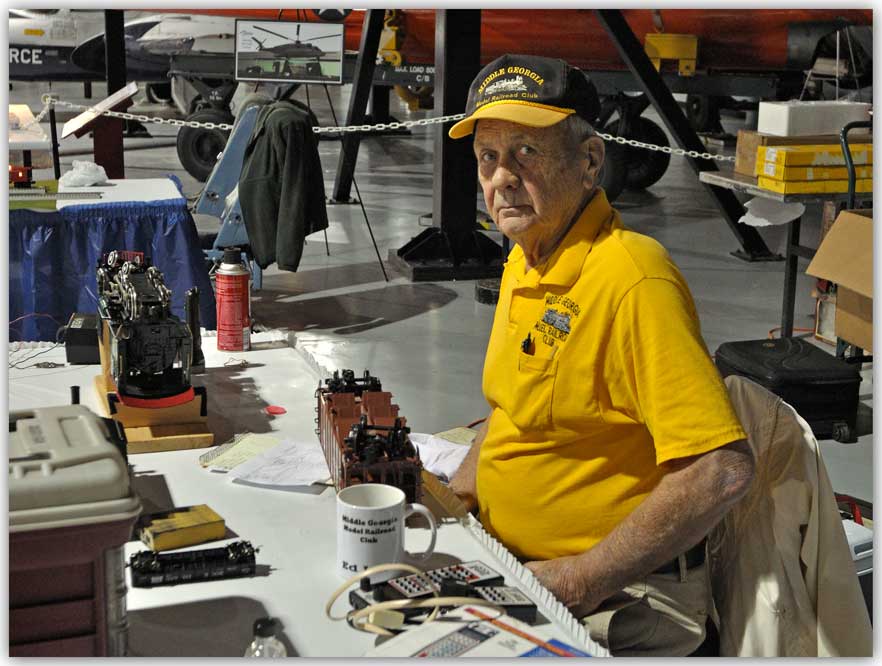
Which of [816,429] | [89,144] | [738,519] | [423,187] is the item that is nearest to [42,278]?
[816,429]

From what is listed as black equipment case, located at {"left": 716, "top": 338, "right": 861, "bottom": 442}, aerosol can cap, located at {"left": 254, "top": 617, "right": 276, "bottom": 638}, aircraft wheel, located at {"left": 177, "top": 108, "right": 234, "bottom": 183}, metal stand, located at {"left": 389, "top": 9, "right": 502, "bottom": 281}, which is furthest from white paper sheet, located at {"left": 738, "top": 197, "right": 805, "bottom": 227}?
aircraft wheel, located at {"left": 177, "top": 108, "right": 234, "bottom": 183}

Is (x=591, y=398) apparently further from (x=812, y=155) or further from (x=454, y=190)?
(x=454, y=190)

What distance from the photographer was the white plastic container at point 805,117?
6.08 m

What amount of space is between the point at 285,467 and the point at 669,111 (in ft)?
22.9

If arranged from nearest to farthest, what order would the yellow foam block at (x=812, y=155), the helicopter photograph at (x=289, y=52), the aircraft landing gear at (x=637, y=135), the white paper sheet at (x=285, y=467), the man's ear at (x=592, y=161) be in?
the man's ear at (x=592, y=161) → the white paper sheet at (x=285, y=467) → the yellow foam block at (x=812, y=155) → the helicopter photograph at (x=289, y=52) → the aircraft landing gear at (x=637, y=135)

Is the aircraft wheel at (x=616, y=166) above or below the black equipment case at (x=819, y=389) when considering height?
above

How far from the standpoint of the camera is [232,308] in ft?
10.5

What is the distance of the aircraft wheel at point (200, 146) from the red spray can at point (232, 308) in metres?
8.25

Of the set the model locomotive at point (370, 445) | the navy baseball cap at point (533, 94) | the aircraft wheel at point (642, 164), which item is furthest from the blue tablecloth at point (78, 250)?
the aircraft wheel at point (642, 164)

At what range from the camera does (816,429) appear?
4.77m

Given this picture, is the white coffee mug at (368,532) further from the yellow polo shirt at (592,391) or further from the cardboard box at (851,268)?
the cardboard box at (851,268)

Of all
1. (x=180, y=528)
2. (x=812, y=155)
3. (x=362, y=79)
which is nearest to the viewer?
(x=180, y=528)

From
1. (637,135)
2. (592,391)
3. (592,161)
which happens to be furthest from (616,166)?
(592,391)

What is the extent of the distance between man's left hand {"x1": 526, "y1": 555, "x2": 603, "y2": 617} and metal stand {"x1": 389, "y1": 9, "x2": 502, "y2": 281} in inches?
222
